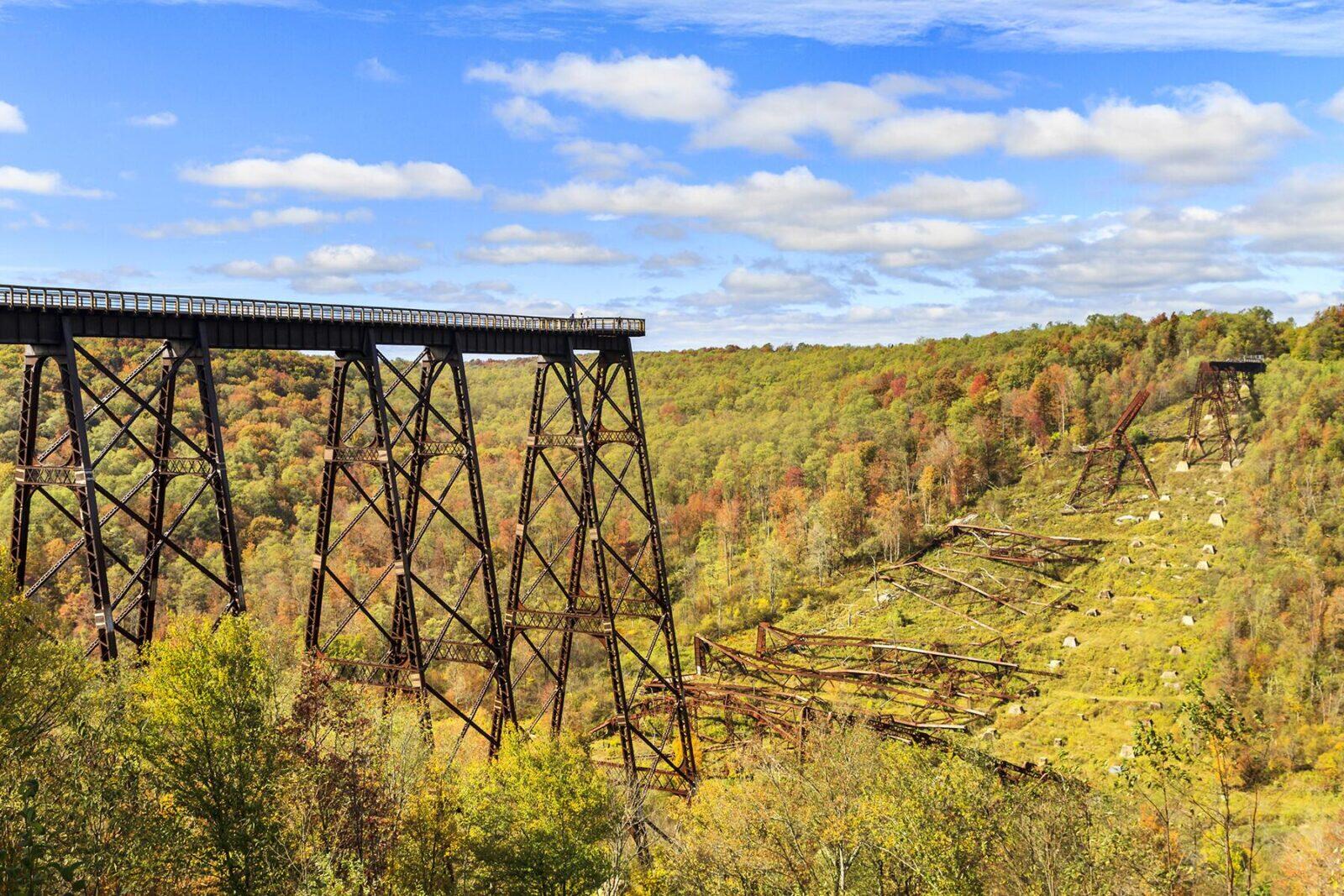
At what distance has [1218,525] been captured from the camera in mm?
48281

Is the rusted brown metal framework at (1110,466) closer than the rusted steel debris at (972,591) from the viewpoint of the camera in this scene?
No

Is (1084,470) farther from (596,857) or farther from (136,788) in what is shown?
(136,788)

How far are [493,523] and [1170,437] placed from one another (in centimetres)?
4488

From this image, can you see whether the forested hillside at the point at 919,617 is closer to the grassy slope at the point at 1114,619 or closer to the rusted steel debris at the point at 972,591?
the grassy slope at the point at 1114,619

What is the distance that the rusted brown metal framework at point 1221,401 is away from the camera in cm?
5478

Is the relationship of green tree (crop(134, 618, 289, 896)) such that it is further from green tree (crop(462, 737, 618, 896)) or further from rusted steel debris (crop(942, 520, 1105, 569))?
rusted steel debris (crop(942, 520, 1105, 569))

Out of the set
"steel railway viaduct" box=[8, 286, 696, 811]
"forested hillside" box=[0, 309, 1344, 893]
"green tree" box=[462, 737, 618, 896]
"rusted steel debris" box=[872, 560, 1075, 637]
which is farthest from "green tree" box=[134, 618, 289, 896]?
"rusted steel debris" box=[872, 560, 1075, 637]

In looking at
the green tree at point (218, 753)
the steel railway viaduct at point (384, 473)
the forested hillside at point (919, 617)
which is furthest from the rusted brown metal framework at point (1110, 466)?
the green tree at point (218, 753)

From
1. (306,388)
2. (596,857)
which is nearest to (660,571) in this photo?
(596,857)

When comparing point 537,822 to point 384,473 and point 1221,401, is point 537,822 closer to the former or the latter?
point 384,473

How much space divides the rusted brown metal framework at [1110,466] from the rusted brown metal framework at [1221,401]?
2774 mm

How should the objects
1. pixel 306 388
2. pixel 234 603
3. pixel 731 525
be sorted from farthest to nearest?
pixel 306 388
pixel 731 525
pixel 234 603

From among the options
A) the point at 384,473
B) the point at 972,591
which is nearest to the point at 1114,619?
the point at 972,591

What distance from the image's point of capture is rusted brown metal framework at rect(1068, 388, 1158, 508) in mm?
55938
